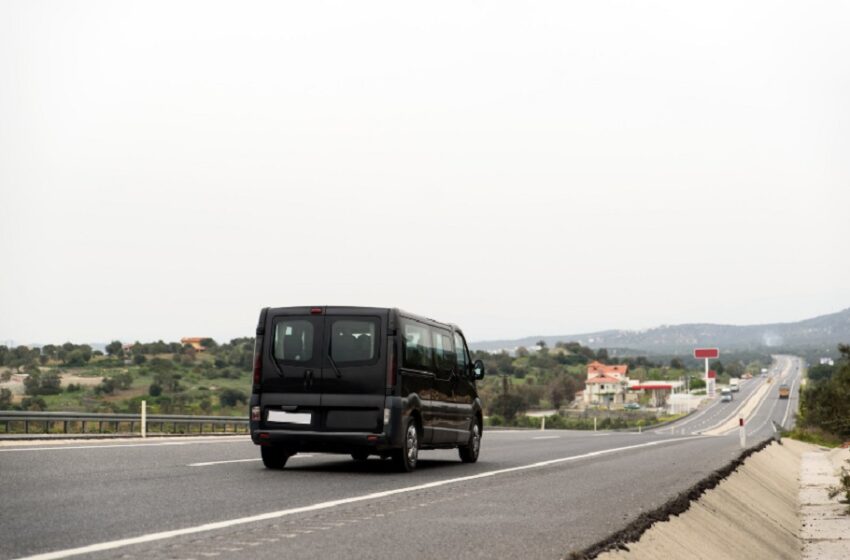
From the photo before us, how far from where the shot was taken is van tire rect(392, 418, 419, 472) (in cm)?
1639

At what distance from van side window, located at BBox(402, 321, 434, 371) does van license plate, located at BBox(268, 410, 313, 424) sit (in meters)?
1.53

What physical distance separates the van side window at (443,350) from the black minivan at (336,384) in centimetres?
120

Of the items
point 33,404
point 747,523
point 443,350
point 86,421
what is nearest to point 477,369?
point 443,350

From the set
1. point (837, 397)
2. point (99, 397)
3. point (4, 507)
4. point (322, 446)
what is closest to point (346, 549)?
point (4, 507)

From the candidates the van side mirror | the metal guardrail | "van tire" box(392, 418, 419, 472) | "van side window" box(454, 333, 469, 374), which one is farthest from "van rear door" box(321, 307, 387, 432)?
the metal guardrail

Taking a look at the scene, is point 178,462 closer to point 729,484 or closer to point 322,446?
point 322,446

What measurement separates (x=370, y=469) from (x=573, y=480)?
2.95 m

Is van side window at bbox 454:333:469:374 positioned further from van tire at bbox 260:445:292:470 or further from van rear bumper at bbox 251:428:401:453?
van tire at bbox 260:445:292:470

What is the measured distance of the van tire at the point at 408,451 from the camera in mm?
16391

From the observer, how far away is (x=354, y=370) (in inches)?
634

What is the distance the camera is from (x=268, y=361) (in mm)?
16469

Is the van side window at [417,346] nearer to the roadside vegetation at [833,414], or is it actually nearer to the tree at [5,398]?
the roadside vegetation at [833,414]

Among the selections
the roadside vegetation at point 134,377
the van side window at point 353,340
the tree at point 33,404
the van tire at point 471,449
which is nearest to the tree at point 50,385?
the roadside vegetation at point 134,377

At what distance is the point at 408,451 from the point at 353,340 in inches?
69.2
